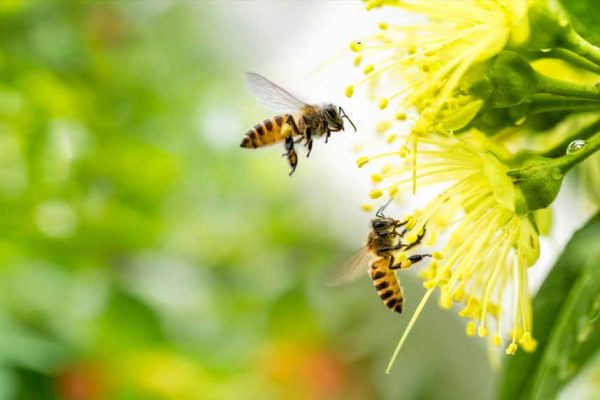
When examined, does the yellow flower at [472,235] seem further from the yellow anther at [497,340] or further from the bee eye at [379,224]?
the bee eye at [379,224]

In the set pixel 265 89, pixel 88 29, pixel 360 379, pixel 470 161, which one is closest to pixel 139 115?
pixel 88 29

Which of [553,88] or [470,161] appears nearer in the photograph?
[553,88]

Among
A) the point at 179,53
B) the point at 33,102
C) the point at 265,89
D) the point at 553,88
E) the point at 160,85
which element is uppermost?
the point at 179,53

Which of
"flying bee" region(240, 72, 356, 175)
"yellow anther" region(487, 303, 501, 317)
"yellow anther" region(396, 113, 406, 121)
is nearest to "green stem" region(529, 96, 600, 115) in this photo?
"yellow anther" region(396, 113, 406, 121)

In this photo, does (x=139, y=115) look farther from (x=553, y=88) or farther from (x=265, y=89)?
(x=553, y=88)

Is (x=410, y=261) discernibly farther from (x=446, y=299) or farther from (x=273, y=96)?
(x=273, y=96)

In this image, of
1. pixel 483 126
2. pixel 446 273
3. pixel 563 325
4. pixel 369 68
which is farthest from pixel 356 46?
pixel 563 325
